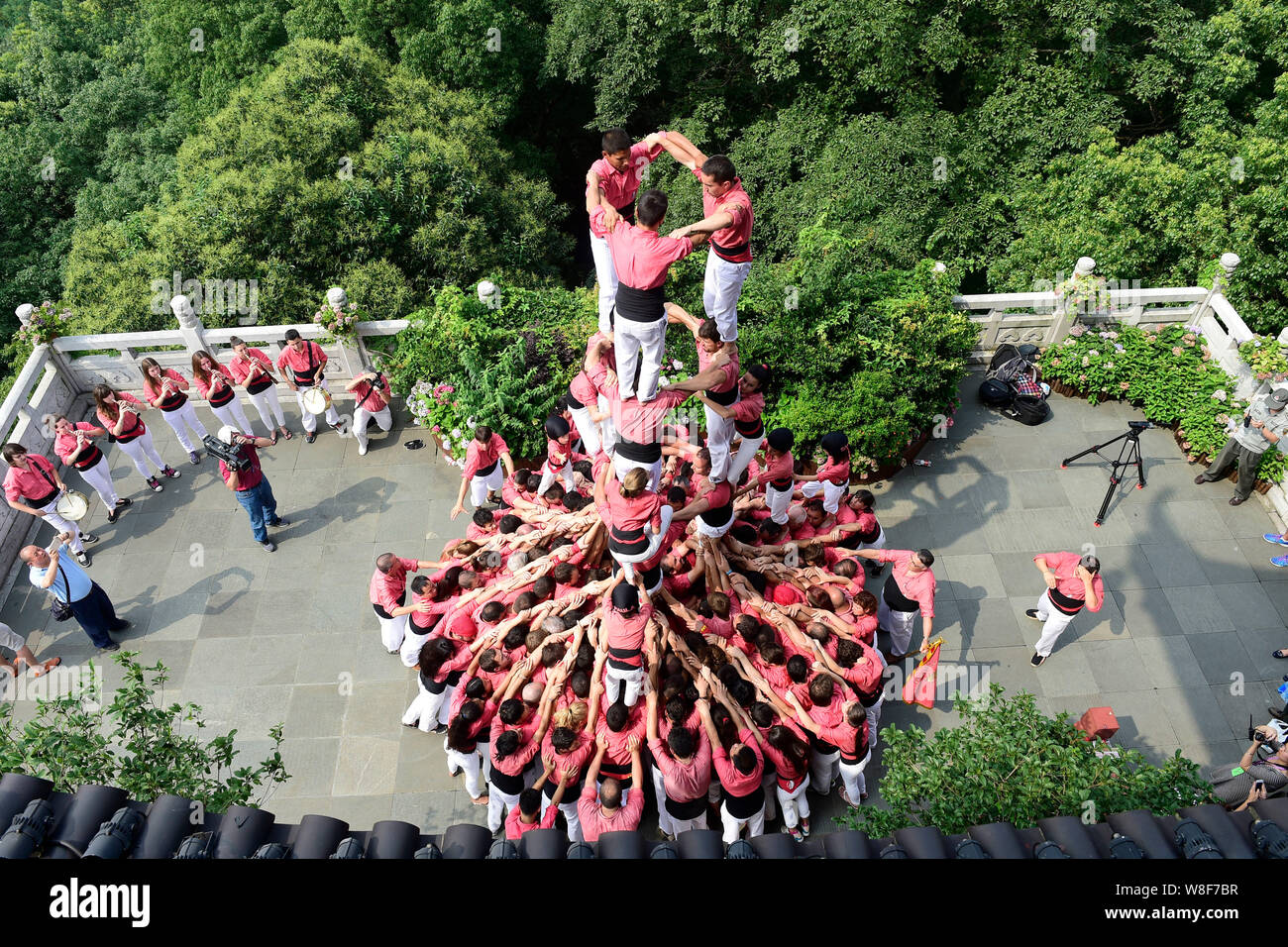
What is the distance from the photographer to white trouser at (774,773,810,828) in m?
8.27

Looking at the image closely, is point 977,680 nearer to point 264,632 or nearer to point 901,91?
point 264,632

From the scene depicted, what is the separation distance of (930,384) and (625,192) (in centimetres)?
634

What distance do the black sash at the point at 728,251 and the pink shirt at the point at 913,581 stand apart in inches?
157

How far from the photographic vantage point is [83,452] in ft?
37.0

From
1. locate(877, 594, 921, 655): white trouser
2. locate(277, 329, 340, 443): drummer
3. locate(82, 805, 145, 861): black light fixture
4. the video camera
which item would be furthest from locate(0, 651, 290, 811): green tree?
locate(277, 329, 340, 443): drummer

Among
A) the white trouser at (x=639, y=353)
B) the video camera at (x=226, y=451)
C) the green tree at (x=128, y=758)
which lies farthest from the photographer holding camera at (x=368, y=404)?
the green tree at (x=128, y=758)

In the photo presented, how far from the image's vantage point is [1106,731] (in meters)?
8.83

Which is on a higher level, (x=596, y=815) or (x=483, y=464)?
(x=483, y=464)

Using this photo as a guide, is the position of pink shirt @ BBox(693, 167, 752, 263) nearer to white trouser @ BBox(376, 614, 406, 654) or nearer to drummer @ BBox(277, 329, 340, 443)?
white trouser @ BBox(376, 614, 406, 654)

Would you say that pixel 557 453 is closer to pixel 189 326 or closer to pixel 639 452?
pixel 639 452

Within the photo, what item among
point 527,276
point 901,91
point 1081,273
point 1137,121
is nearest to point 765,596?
point 1081,273

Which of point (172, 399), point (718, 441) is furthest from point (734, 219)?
point (172, 399)

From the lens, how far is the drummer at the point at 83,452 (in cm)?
1124

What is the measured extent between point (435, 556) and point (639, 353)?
5263 mm
